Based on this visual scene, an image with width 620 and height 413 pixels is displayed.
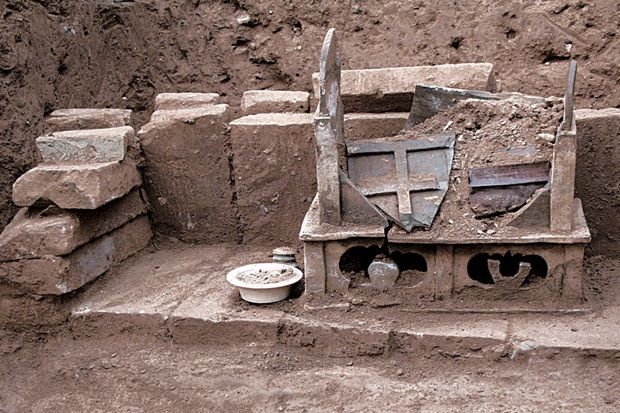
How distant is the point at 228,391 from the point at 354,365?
685mm

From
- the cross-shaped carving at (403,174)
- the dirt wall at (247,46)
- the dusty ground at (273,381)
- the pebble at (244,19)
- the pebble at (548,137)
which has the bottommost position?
the dusty ground at (273,381)

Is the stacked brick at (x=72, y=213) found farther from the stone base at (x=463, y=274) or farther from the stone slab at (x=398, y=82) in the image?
the stone slab at (x=398, y=82)

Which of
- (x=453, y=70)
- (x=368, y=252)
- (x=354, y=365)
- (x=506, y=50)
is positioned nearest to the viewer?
(x=354, y=365)

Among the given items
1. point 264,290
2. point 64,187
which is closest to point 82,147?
point 64,187

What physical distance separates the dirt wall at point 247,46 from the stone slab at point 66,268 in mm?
1095

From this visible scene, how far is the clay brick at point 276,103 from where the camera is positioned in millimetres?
5480

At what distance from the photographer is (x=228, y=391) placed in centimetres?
397

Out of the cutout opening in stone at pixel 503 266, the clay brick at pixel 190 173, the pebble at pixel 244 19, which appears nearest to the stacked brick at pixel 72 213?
the clay brick at pixel 190 173

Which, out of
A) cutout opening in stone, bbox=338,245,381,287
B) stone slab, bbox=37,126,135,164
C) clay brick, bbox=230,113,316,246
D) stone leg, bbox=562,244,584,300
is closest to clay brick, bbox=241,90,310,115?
clay brick, bbox=230,113,316,246

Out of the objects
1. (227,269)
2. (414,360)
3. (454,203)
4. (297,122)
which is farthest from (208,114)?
(414,360)

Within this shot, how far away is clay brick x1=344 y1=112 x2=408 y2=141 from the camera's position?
499cm

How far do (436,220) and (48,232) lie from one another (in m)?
2.28

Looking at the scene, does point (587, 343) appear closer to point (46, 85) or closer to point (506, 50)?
point (506, 50)

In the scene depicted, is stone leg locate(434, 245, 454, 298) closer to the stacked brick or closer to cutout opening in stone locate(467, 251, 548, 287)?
cutout opening in stone locate(467, 251, 548, 287)
